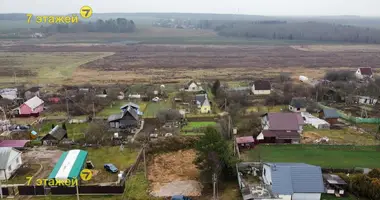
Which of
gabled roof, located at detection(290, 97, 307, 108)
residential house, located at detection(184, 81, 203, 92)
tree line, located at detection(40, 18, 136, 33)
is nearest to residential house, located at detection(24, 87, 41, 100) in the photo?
residential house, located at detection(184, 81, 203, 92)

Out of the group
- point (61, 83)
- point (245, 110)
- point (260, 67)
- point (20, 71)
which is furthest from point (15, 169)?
point (260, 67)

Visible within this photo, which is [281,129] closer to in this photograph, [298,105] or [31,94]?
[298,105]

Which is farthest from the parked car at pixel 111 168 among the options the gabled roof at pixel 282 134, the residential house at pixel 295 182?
the gabled roof at pixel 282 134

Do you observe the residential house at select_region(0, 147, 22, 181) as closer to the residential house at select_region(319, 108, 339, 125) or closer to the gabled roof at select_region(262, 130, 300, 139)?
the gabled roof at select_region(262, 130, 300, 139)

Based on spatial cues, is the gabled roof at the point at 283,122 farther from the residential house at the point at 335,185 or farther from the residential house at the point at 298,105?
the residential house at the point at 335,185

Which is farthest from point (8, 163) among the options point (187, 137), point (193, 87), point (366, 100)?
point (366, 100)

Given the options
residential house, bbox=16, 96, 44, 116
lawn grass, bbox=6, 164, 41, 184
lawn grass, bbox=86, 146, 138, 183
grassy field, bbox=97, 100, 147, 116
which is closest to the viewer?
lawn grass, bbox=6, 164, 41, 184

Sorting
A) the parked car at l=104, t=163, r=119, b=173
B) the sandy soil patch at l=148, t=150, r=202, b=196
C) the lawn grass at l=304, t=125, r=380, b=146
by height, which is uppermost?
the parked car at l=104, t=163, r=119, b=173

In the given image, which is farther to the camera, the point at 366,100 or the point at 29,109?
the point at 366,100
